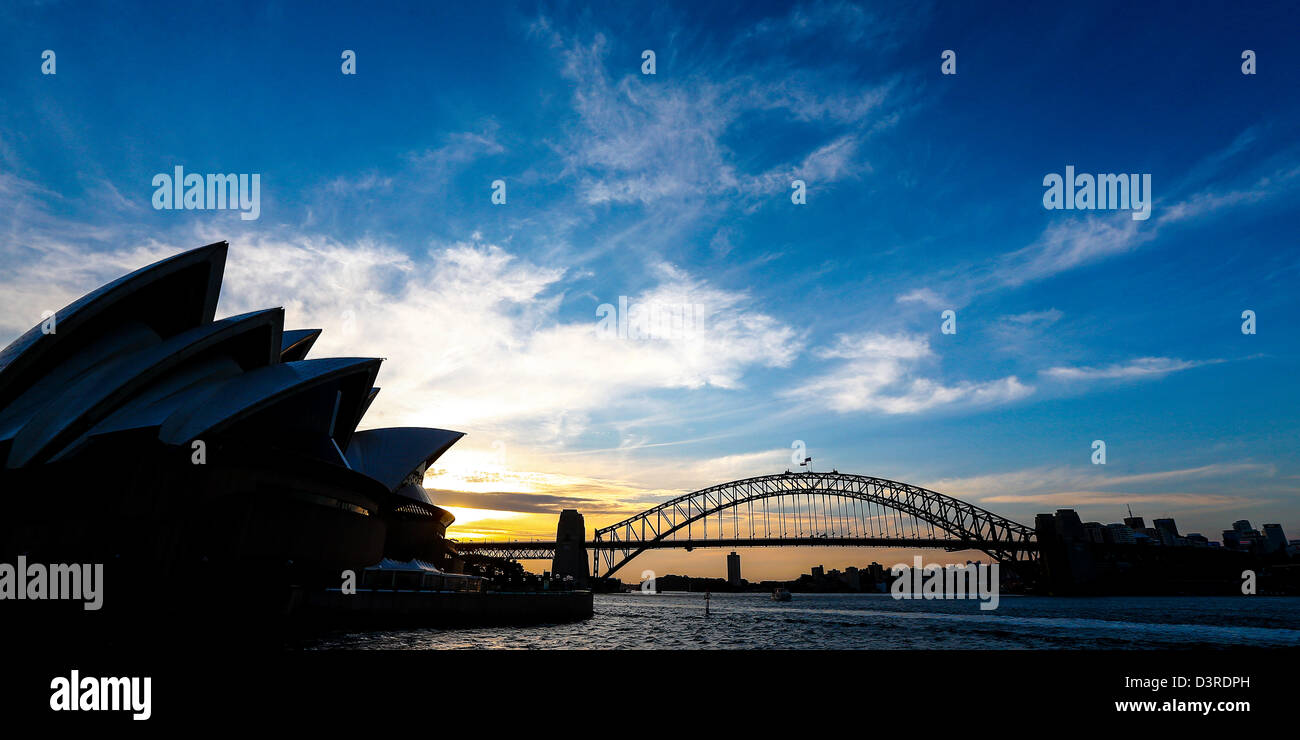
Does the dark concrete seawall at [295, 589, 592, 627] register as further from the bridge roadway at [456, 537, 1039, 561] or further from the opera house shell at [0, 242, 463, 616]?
the bridge roadway at [456, 537, 1039, 561]

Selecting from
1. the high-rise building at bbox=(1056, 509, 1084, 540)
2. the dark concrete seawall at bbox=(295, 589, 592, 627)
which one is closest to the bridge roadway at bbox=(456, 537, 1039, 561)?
the high-rise building at bbox=(1056, 509, 1084, 540)

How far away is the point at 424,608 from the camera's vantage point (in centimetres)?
3828

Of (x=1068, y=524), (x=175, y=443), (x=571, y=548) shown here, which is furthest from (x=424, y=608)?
(x=1068, y=524)

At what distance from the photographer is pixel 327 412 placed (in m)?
39.3

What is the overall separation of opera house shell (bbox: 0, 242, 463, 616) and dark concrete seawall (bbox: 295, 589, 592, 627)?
2.16 metres

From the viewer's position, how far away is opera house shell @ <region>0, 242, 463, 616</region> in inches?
1150

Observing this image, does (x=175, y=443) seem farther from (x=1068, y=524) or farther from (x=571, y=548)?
(x=1068, y=524)

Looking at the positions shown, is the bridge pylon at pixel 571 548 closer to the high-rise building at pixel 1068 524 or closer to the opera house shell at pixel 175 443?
the opera house shell at pixel 175 443

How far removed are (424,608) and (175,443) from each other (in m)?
16.0

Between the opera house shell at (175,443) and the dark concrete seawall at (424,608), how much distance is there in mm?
2164

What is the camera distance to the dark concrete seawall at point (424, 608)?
113 ft
